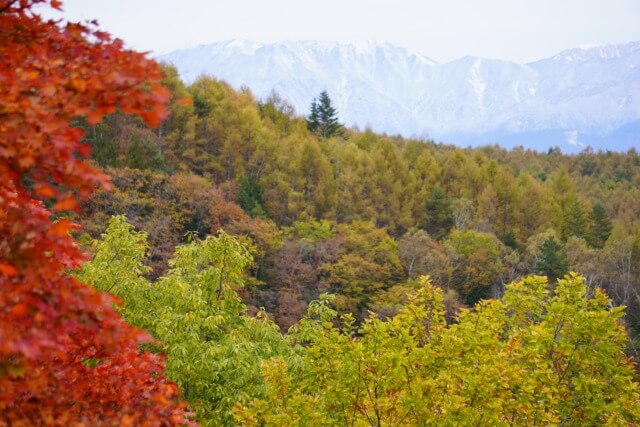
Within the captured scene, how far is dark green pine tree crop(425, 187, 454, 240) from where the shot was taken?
4988 centimetres

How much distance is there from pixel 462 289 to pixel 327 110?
105 ft

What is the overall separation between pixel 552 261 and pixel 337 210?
19.2 m

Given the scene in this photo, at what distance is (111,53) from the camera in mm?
2742

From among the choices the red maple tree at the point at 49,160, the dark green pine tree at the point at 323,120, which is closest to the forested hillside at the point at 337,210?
the dark green pine tree at the point at 323,120

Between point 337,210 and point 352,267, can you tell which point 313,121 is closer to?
point 337,210

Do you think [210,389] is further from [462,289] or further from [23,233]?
[462,289]

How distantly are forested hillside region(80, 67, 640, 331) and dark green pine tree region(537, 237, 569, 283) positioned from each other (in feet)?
0.51

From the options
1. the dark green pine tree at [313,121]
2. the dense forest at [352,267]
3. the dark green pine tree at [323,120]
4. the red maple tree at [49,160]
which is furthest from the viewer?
the dark green pine tree at [313,121]

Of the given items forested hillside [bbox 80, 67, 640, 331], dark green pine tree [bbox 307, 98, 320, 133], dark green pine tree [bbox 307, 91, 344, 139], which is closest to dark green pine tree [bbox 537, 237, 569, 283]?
forested hillside [bbox 80, 67, 640, 331]

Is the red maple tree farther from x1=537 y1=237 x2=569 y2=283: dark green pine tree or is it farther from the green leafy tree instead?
x1=537 y1=237 x2=569 y2=283: dark green pine tree

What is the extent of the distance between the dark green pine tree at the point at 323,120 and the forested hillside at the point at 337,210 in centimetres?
250

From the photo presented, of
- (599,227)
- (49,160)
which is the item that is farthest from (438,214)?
(49,160)

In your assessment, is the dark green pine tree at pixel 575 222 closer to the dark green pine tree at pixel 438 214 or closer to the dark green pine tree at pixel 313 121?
the dark green pine tree at pixel 438 214

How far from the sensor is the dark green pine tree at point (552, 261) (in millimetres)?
39281
